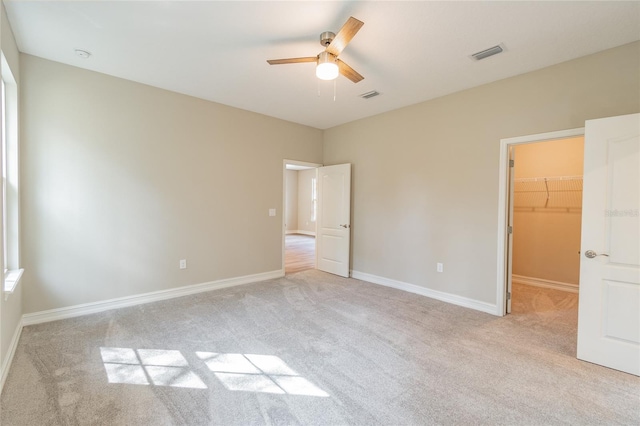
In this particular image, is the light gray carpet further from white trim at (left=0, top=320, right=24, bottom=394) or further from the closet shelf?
the closet shelf

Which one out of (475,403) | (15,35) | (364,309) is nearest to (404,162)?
(364,309)

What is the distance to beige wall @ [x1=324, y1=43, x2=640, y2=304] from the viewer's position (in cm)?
281

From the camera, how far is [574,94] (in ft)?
9.41

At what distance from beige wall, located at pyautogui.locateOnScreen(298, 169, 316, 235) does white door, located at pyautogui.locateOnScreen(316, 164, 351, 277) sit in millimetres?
5580

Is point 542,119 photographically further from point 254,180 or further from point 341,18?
point 254,180

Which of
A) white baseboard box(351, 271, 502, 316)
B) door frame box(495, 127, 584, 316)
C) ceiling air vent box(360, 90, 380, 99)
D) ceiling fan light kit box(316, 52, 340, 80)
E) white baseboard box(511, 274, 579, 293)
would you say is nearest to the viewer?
ceiling fan light kit box(316, 52, 340, 80)

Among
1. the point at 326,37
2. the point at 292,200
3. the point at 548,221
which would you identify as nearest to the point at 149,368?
the point at 326,37

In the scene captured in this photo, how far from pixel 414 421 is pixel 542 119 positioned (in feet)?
10.7

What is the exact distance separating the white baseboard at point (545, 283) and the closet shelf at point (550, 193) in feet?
3.88

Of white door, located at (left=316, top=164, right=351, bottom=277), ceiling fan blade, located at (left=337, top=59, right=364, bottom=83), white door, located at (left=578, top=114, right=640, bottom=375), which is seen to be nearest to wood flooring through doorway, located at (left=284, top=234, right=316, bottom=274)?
white door, located at (left=316, top=164, right=351, bottom=277)

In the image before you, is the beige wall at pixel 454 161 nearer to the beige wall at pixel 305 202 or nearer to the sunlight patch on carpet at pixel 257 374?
the sunlight patch on carpet at pixel 257 374

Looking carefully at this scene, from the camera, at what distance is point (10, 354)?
7.56 feet

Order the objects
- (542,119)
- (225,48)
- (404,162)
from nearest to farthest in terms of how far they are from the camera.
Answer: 1. (225,48)
2. (542,119)
3. (404,162)

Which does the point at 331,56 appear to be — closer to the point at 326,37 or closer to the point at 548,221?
the point at 326,37
